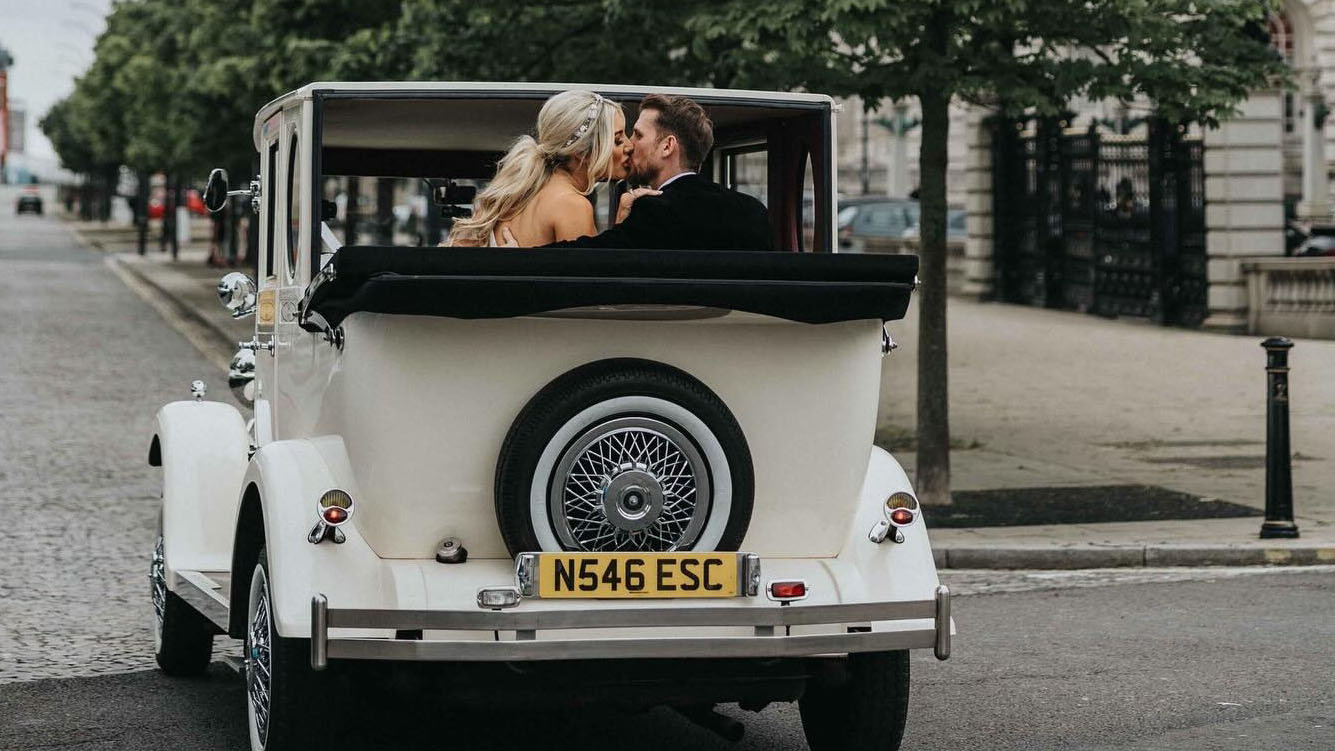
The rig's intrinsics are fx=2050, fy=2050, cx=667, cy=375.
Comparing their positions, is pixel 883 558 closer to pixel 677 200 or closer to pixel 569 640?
pixel 569 640

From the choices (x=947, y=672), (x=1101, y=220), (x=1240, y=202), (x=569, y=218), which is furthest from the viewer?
(x=1101, y=220)

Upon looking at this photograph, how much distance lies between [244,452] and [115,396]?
37.7ft

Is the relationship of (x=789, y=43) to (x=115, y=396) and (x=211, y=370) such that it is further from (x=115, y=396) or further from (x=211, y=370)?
(x=211, y=370)

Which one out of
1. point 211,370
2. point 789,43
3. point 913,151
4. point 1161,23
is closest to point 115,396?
point 211,370

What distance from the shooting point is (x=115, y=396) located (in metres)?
17.8

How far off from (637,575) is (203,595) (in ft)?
6.22

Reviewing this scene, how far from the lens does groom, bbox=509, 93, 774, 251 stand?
5469mm

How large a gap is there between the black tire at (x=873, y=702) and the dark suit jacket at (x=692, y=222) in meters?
1.16

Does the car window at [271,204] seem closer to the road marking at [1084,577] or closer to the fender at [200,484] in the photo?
the fender at [200,484]

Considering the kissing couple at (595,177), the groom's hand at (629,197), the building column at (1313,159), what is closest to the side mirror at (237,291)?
the kissing couple at (595,177)

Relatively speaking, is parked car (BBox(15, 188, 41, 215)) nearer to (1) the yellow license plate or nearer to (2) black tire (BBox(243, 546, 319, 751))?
(2) black tire (BBox(243, 546, 319, 751))

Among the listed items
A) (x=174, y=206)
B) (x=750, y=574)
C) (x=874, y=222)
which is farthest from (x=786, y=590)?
(x=174, y=206)

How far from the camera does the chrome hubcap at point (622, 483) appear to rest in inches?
198

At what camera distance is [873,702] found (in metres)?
5.50
